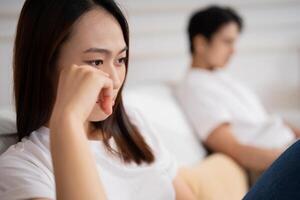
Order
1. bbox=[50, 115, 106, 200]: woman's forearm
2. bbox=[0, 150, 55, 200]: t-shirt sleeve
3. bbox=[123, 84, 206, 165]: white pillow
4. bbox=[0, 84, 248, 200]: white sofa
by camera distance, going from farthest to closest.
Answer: bbox=[123, 84, 206, 165]: white pillow
bbox=[0, 84, 248, 200]: white sofa
bbox=[0, 150, 55, 200]: t-shirt sleeve
bbox=[50, 115, 106, 200]: woman's forearm

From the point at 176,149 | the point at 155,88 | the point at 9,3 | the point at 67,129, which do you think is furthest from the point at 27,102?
the point at 9,3

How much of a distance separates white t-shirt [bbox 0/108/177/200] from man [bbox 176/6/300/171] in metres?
0.54

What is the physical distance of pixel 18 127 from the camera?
81cm

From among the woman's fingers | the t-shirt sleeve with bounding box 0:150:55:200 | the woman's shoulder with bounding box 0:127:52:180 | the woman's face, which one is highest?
the woman's face

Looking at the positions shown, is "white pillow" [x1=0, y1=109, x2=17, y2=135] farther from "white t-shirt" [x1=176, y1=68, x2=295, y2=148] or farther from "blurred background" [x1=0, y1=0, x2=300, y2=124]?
"blurred background" [x1=0, y1=0, x2=300, y2=124]

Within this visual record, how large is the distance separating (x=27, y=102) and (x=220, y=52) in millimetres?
1154

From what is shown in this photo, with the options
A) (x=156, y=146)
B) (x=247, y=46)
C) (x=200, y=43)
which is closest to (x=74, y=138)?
(x=156, y=146)

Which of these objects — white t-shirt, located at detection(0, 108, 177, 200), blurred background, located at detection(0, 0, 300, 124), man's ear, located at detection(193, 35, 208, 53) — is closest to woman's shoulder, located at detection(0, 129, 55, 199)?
white t-shirt, located at detection(0, 108, 177, 200)

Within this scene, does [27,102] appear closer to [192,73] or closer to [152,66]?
[192,73]

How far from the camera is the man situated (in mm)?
1497

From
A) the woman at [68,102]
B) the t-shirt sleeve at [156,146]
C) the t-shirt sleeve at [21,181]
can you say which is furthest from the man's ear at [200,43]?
the t-shirt sleeve at [21,181]

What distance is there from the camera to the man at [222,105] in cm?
150

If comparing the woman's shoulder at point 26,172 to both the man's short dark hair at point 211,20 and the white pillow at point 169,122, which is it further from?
the man's short dark hair at point 211,20

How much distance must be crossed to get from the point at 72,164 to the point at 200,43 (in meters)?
1.30
